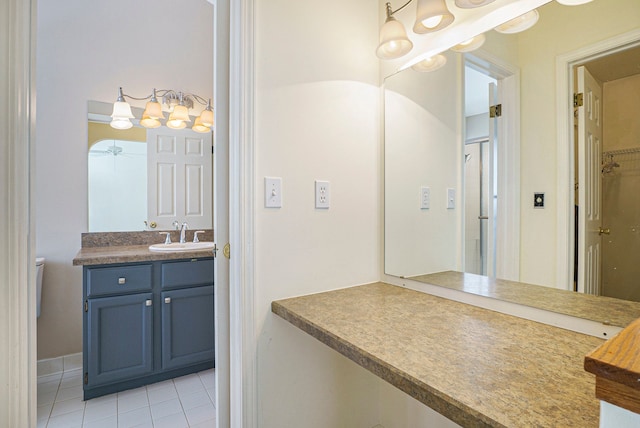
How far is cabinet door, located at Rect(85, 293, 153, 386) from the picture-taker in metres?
1.90

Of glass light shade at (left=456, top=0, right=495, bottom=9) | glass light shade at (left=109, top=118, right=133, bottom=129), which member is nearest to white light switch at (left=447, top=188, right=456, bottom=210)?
glass light shade at (left=456, top=0, right=495, bottom=9)

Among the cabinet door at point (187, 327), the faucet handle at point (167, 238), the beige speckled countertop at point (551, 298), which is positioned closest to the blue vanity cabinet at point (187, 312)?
the cabinet door at point (187, 327)

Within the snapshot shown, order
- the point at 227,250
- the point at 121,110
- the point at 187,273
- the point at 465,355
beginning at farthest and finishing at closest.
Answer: the point at 121,110 → the point at 187,273 → the point at 227,250 → the point at 465,355

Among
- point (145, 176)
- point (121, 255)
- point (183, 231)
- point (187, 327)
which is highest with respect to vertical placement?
point (145, 176)

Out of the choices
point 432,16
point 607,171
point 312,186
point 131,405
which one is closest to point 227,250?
point 312,186

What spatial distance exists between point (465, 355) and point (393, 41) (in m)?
1.13

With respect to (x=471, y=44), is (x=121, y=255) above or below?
below

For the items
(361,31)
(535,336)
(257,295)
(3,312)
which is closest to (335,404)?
(257,295)

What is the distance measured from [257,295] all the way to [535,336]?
87cm

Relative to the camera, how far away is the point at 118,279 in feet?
6.43

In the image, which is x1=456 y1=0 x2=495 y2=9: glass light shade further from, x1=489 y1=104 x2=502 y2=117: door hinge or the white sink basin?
the white sink basin

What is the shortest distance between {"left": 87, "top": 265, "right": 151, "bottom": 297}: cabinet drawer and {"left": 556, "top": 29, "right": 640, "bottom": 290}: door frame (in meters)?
2.17

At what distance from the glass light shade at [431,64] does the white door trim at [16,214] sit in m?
1.33

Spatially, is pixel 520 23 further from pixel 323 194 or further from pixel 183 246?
pixel 183 246
